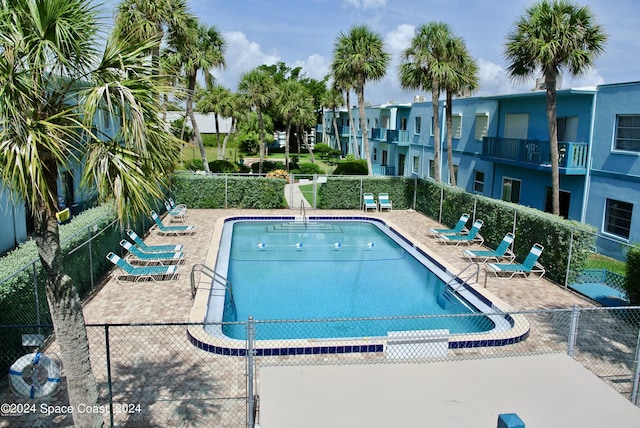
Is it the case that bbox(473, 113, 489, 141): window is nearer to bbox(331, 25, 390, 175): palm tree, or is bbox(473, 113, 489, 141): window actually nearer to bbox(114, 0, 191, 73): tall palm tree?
bbox(331, 25, 390, 175): palm tree

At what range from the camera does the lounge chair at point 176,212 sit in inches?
778

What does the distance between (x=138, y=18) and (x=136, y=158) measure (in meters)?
17.4

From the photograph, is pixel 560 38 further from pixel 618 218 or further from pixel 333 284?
pixel 333 284

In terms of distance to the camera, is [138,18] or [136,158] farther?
[138,18]

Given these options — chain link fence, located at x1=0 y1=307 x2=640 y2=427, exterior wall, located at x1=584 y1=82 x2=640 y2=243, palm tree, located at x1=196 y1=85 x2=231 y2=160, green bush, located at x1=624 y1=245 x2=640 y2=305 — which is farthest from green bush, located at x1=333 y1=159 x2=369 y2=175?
green bush, located at x1=624 y1=245 x2=640 y2=305

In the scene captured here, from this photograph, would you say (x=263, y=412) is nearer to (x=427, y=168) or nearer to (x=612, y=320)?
(x=612, y=320)

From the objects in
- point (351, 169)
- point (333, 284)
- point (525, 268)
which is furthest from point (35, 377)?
point (351, 169)

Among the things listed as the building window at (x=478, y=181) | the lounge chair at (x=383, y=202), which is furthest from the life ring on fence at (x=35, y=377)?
the building window at (x=478, y=181)

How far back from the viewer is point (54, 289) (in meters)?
5.06

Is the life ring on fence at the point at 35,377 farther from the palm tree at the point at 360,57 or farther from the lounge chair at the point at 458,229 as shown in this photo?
the palm tree at the point at 360,57

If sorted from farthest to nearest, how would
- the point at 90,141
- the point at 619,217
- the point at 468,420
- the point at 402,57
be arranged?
the point at 402,57, the point at 619,217, the point at 90,141, the point at 468,420

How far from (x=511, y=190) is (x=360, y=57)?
31.7 ft

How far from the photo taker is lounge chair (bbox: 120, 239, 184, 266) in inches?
A: 540

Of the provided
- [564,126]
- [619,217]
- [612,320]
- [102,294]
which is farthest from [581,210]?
[102,294]
